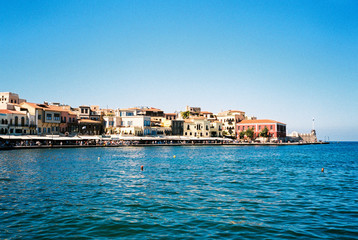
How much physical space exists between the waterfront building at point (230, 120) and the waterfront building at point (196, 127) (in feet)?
41.3

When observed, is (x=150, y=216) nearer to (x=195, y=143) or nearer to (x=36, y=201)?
(x=36, y=201)

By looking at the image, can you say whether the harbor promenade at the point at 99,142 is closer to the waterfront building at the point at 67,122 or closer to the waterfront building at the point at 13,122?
the waterfront building at the point at 13,122

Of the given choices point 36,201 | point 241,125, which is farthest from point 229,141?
point 36,201

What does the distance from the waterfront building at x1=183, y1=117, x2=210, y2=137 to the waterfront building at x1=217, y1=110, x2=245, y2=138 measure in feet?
41.3

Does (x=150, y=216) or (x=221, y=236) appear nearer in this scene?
(x=221, y=236)

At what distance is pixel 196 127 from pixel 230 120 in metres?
19.6

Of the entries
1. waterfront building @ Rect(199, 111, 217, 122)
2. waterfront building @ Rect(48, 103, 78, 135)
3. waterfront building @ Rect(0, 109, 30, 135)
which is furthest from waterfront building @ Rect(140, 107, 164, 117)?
waterfront building @ Rect(0, 109, 30, 135)

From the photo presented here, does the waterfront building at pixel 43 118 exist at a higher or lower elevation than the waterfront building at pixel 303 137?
higher

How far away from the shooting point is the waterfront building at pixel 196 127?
323 feet

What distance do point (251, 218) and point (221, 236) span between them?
8.33 feet

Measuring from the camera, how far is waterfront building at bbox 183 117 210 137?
98438 millimetres

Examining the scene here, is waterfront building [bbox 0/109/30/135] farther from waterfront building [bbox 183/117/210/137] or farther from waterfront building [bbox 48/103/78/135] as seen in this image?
waterfront building [bbox 183/117/210/137]

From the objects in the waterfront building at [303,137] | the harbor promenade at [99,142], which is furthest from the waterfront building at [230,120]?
the waterfront building at [303,137]

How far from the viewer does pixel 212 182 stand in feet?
70.6
